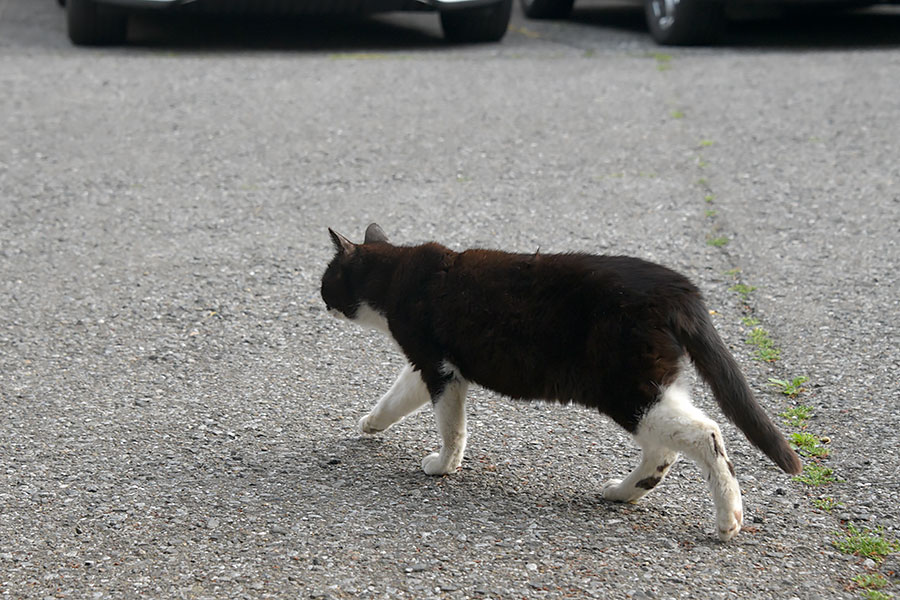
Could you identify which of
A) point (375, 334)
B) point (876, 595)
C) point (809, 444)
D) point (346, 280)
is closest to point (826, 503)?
point (809, 444)

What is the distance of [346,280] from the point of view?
12.8ft

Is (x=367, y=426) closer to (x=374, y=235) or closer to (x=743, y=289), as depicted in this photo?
(x=374, y=235)

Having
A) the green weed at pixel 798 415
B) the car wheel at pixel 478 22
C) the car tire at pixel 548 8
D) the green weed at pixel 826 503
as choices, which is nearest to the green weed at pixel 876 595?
the green weed at pixel 826 503

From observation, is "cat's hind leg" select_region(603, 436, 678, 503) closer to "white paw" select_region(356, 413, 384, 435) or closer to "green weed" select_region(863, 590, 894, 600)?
"green weed" select_region(863, 590, 894, 600)

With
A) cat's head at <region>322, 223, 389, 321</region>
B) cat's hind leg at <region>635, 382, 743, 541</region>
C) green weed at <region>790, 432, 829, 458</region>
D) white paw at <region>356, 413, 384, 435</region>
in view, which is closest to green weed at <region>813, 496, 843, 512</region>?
green weed at <region>790, 432, 829, 458</region>

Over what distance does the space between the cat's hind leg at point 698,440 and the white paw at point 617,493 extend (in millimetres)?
306

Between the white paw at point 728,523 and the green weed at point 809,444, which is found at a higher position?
the white paw at point 728,523

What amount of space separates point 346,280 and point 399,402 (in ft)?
1.57

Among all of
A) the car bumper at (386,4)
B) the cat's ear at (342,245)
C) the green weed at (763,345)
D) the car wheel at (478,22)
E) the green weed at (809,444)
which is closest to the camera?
the green weed at (809,444)

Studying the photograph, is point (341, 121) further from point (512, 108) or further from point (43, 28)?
point (43, 28)

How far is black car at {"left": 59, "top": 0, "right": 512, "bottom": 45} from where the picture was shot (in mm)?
9789

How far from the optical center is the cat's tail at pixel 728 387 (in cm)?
320

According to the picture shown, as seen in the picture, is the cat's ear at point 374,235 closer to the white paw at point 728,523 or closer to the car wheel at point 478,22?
the white paw at point 728,523

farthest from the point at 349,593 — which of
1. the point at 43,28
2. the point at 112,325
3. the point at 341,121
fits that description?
the point at 43,28
